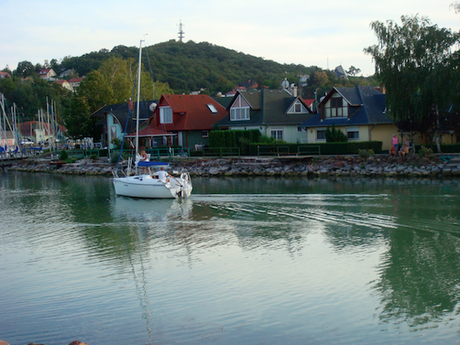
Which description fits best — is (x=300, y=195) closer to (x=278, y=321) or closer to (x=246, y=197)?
(x=246, y=197)

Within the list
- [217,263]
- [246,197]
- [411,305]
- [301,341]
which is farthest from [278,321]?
[246,197]

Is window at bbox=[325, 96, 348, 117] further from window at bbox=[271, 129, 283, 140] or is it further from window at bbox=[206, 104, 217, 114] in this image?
window at bbox=[206, 104, 217, 114]

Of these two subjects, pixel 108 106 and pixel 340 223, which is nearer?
pixel 340 223

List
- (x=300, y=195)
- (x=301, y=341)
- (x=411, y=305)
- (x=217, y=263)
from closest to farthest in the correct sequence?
(x=301, y=341) → (x=411, y=305) → (x=217, y=263) → (x=300, y=195)

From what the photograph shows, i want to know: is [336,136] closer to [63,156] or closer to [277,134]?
[277,134]

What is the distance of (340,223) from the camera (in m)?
20.7

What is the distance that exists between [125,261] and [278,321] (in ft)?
22.8

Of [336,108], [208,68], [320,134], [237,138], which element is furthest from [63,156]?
[208,68]

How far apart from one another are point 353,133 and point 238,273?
36144 mm

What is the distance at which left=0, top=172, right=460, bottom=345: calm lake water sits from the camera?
10.4 metres

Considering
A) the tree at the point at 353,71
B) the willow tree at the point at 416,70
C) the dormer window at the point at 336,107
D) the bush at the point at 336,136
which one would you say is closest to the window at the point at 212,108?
the dormer window at the point at 336,107

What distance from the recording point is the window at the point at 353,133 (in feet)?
156

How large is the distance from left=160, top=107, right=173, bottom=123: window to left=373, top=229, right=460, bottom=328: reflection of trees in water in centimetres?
4306

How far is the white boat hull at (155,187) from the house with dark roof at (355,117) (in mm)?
22485
